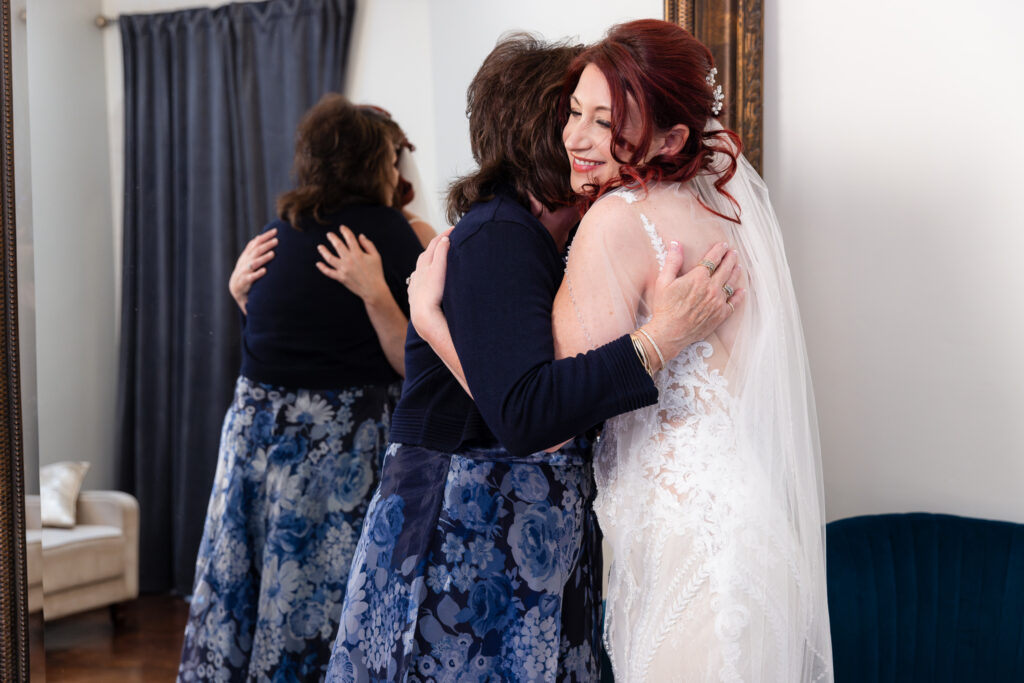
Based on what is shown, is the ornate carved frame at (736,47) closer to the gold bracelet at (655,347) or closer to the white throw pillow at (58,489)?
the gold bracelet at (655,347)

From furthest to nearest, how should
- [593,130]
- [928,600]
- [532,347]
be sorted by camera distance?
[928,600] → [593,130] → [532,347]

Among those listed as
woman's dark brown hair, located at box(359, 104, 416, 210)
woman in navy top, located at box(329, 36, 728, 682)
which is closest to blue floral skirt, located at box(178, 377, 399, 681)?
woman's dark brown hair, located at box(359, 104, 416, 210)

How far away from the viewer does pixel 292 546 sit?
78.4 inches

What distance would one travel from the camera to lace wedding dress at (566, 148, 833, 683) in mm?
1260

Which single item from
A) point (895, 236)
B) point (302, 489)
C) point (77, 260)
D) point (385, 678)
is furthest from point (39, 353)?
point (895, 236)

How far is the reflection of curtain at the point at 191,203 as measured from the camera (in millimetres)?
2016

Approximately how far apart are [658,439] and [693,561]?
172 mm

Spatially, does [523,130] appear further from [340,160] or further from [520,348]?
[340,160]

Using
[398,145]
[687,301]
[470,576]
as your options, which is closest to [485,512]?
[470,576]

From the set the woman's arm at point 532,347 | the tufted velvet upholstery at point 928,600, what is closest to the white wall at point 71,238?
the woman's arm at point 532,347

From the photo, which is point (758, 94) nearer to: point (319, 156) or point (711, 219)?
point (711, 219)

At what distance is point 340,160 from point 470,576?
0.99m

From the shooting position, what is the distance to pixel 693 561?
1.26m

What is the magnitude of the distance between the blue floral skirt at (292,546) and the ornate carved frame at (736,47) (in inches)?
35.6
